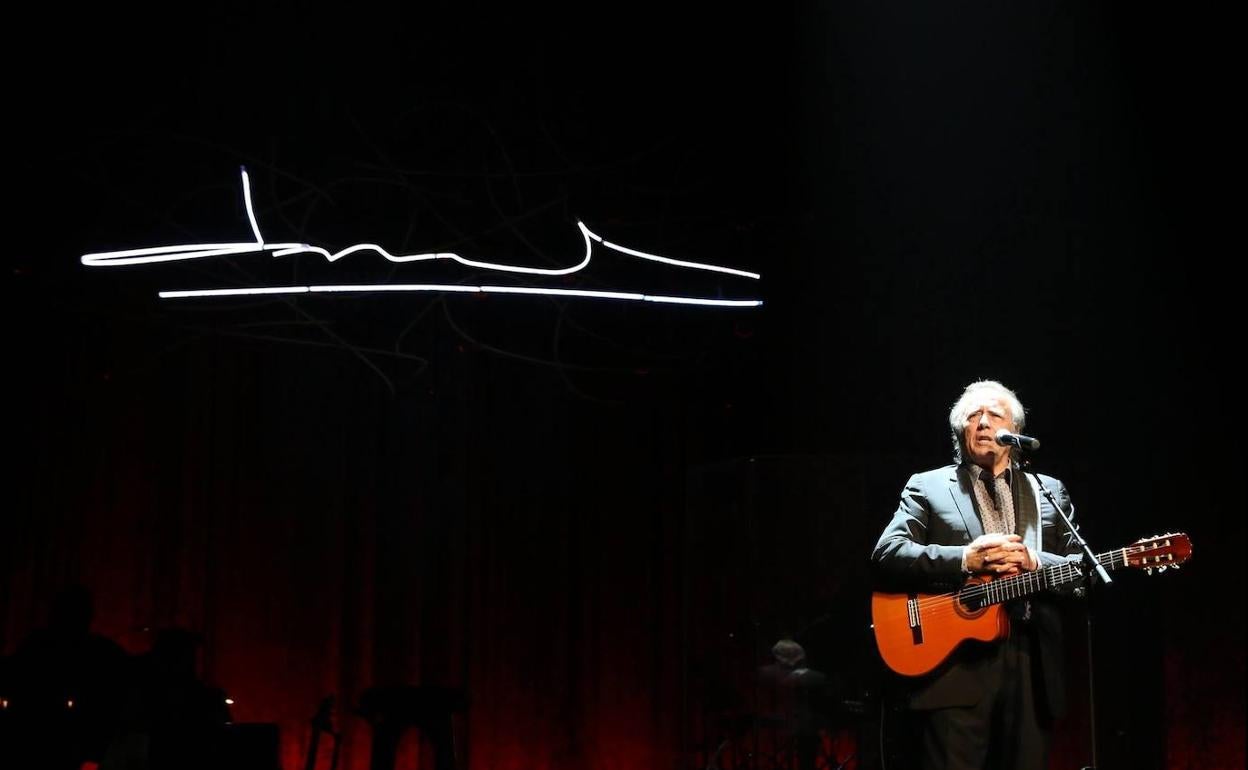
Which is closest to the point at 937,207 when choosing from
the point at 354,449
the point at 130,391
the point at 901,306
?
the point at 901,306

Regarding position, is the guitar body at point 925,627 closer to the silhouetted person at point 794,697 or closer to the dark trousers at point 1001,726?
the dark trousers at point 1001,726

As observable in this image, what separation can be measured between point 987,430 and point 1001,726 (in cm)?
104

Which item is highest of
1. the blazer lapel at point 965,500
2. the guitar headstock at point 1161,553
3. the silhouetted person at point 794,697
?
the blazer lapel at point 965,500

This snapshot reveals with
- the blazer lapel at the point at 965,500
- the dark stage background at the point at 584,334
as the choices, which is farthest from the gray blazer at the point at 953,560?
the dark stage background at the point at 584,334

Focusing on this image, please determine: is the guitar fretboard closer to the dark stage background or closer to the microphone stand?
the microphone stand

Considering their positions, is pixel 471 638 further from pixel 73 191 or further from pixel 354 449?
pixel 73 191

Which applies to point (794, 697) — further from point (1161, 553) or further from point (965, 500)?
point (1161, 553)

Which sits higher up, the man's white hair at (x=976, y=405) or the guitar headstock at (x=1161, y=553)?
the man's white hair at (x=976, y=405)

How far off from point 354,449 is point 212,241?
4.61 feet

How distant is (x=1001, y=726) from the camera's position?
4.30m

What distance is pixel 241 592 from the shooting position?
689 centimetres

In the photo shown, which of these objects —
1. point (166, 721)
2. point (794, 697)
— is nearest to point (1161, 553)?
point (794, 697)
